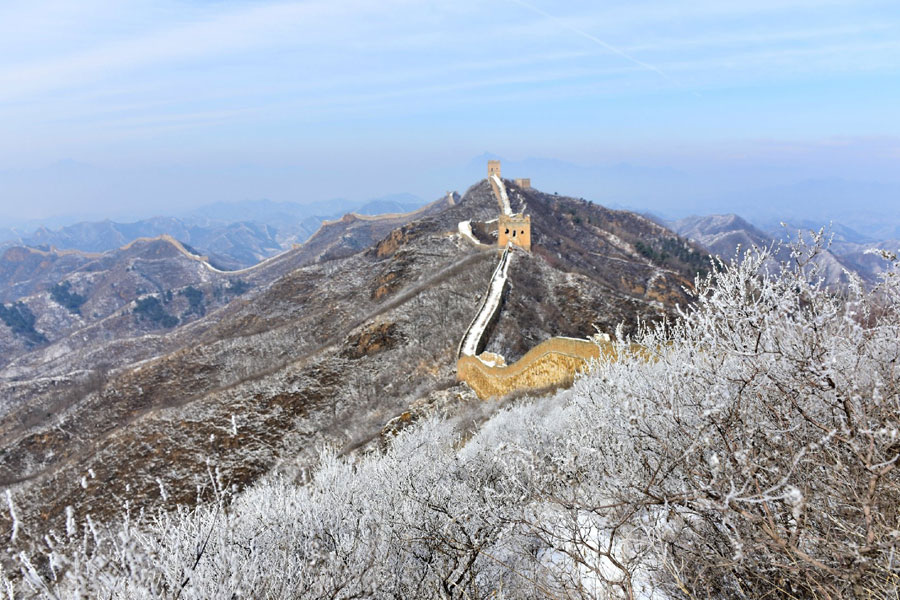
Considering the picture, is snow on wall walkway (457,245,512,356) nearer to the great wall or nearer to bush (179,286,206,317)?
the great wall

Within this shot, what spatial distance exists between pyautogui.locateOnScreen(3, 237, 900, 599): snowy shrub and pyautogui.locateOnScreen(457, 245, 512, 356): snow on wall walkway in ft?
47.9

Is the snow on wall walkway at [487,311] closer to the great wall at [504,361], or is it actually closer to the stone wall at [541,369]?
the great wall at [504,361]

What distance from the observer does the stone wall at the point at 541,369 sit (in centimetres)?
1521

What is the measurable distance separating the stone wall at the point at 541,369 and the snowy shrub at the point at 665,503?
7.41m

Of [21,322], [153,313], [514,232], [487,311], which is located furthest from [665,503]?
[21,322]

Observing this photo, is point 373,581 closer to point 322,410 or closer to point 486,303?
point 322,410

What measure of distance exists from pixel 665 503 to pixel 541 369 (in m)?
13.6

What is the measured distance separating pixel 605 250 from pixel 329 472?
61491 millimetres

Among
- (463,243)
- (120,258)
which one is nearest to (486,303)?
(463,243)

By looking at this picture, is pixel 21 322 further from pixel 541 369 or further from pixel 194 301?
pixel 541 369

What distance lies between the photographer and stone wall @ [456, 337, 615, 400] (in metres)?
15.2

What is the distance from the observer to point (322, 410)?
23.3 m

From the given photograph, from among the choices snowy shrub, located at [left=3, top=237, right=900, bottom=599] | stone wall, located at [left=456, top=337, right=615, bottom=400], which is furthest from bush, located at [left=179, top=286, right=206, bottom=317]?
snowy shrub, located at [left=3, top=237, right=900, bottom=599]

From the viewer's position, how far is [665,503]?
10.3ft
